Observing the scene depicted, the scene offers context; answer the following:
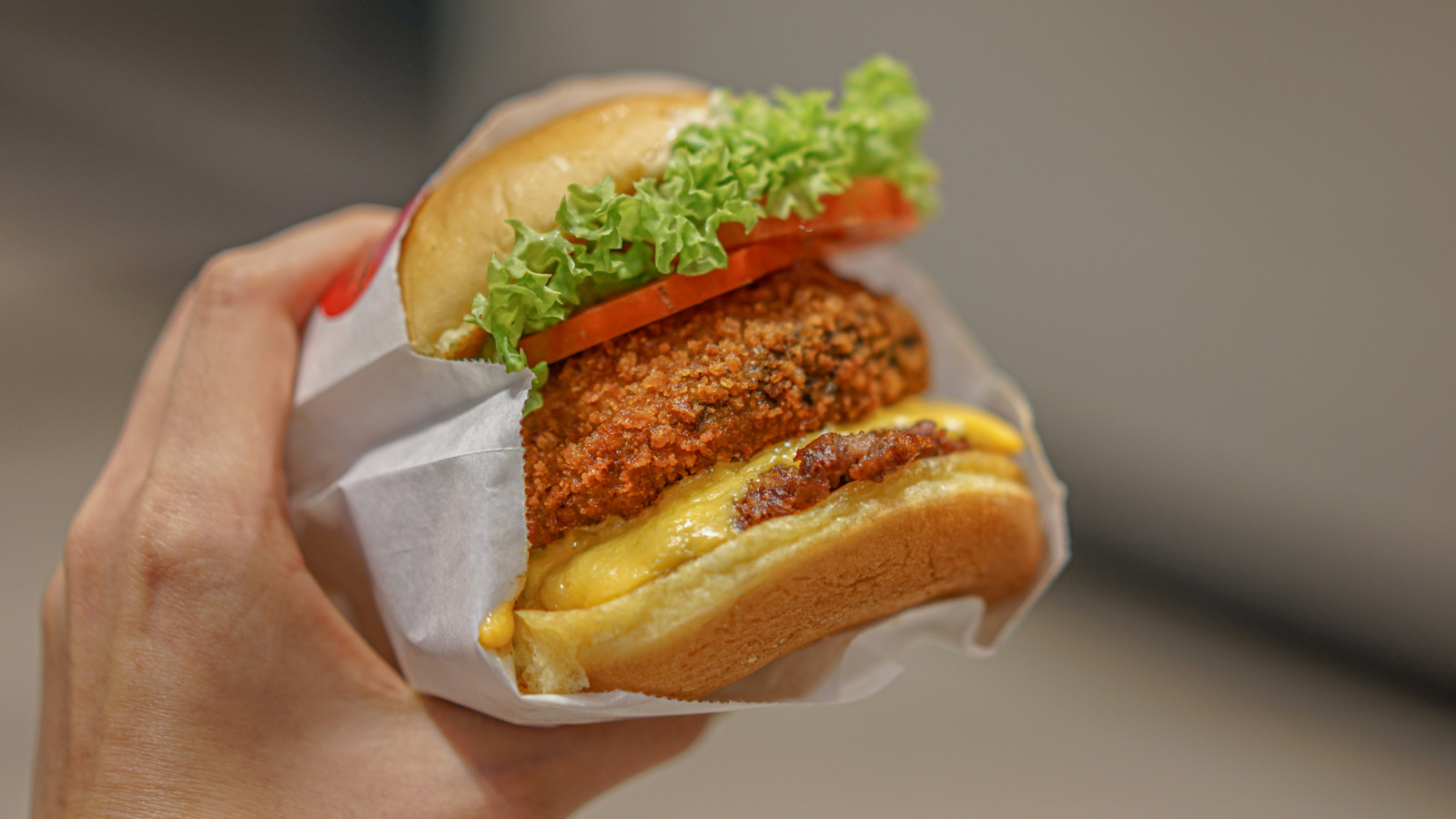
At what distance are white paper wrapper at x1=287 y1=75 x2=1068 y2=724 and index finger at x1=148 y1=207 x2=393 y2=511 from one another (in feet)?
0.21

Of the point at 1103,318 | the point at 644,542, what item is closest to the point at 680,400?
the point at 644,542

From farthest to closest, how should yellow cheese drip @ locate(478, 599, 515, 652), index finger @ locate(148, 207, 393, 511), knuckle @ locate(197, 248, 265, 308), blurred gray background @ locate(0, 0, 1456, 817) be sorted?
blurred gray background @ locate(0, 0, 1456, 817)
knuckle @ locate(197, 248, 265, 308)
index finger @ locate(148, 207, 393, 511)
yellow cheese drip @ locate(478, 599, 515, 652)

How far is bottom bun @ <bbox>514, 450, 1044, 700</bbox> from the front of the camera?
3.82 feet

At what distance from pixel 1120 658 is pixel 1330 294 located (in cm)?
170

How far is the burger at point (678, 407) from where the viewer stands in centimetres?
118

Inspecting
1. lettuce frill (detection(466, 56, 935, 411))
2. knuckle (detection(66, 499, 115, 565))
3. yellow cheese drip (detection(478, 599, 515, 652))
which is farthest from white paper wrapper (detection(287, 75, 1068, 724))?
knuckle (detection(66, 499, 115, 565))

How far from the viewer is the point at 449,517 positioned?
4.00ft

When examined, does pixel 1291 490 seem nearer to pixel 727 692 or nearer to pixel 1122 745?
pixel 1122 745

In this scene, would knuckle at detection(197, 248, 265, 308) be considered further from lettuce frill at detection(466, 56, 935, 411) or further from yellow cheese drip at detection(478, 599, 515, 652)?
yellow cheese drip at detection(478, 599, 515, 652)

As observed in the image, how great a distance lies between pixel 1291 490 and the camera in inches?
138

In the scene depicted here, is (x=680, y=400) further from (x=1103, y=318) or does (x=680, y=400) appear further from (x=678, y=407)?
(x=1103, y=318)

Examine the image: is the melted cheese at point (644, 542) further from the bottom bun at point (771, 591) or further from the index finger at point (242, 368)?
the index finger at point (242, 368)

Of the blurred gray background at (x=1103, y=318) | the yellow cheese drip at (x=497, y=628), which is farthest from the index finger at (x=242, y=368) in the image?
the blurred gray background at (x=1103, y=318)

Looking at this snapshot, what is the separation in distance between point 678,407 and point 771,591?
1.00 feet
